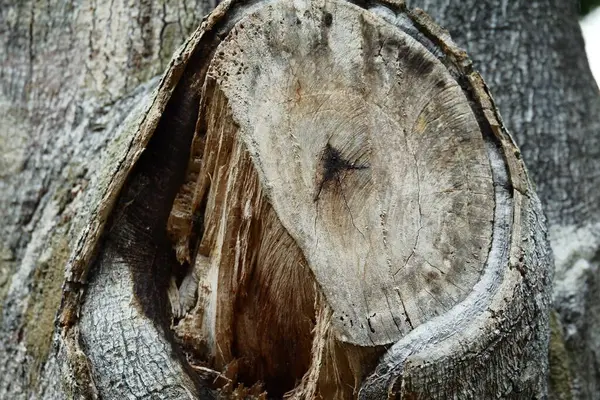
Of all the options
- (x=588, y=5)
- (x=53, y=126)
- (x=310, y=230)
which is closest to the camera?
(x=310, y=230)

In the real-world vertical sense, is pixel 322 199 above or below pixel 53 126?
below

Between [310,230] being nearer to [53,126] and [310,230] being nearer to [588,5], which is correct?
[53,126]

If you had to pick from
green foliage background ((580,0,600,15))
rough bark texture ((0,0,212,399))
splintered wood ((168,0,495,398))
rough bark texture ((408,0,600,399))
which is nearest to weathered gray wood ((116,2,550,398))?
splintered wood ((168,0,495,398))

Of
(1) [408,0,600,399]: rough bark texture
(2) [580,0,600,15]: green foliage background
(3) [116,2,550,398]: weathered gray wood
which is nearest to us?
(3) [116,2,550,398]: weathered gray wood

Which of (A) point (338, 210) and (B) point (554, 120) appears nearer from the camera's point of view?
(A) point (338, 210)

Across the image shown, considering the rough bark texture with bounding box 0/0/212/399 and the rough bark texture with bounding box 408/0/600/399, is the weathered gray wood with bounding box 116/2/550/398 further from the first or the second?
the rough bark texture with bounding box 408/0/600/399

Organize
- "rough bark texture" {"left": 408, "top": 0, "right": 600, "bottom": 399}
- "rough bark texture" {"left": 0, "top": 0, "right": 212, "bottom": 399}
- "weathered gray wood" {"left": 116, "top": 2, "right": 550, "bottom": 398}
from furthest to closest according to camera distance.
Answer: "rough bark texture" {"left": 408, "top": 0, "right": 600, "bottom": 399}, "rough bark texture" {"left": 0, "top": 0, "right": 212, "bottom": 399}, "weathered gray wood" {"left": 116, "top": 2, "right": 550, "bottom": 398}

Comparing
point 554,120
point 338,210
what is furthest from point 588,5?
point 338,210

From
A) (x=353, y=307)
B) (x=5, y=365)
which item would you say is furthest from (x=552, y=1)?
(x=5, y=365)
